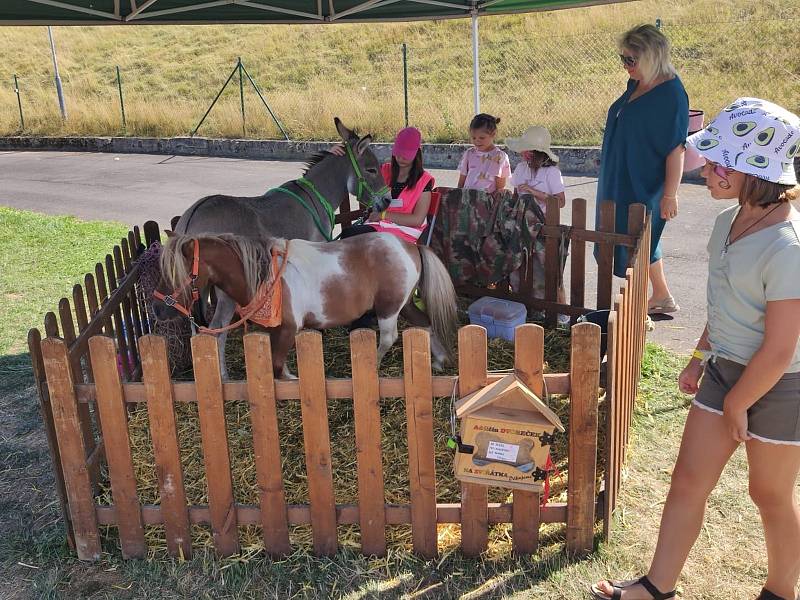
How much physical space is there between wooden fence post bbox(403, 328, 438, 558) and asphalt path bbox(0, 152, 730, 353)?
3249mm

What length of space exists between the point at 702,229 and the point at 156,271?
285 inches

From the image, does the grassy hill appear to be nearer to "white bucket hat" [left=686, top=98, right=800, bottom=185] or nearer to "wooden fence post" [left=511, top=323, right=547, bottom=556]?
"wooden fence post" [left=511, top=323, right=547, bottom=556]

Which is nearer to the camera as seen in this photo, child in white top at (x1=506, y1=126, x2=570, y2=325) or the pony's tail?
the pony's tail

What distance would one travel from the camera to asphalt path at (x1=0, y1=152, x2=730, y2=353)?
293 inches

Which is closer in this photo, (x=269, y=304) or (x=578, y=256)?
(x=269, y=304)

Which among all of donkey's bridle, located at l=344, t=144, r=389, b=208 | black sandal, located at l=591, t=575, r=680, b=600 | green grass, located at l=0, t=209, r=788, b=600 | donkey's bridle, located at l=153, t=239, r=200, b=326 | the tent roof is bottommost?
green grass, located at l=0, t=209, r=788, b=600

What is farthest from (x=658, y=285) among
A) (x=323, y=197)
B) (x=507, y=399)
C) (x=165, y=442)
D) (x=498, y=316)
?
(x=165, y=442)

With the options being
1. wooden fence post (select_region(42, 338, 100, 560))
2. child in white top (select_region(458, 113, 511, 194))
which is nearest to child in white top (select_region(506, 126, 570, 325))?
child in white top (select_region(458, 113, 511, 194))

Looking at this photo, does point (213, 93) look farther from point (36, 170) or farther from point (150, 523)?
point (150, 523)

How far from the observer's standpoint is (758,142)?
2619 mm

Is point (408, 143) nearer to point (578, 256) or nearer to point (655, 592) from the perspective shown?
point (578, 256)

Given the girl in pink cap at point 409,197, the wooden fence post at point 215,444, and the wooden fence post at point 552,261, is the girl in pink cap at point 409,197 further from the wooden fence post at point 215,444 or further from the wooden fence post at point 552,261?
the wooden fence post at point 215,444

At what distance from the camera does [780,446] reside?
2721 mm

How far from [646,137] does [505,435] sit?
11.7ft
